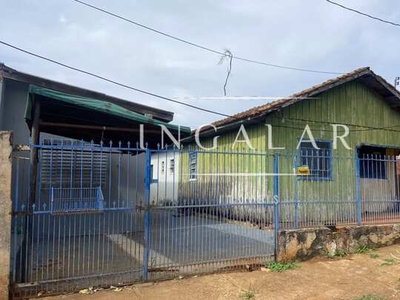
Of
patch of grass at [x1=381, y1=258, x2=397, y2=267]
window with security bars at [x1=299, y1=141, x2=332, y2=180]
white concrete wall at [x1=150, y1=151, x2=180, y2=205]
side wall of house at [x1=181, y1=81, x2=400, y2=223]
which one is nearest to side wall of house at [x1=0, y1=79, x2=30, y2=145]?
white concrete wall at [x1=150, y1=151, x2=180, y2=205]

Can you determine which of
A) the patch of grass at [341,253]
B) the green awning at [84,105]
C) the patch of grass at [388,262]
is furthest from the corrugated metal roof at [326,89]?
the patch of grass at [388,262]

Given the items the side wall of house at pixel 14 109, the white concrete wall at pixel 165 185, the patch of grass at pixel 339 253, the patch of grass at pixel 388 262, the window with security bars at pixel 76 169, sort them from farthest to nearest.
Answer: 1. the side wall of house at pixel 14 109
2. the window with security bars at pixel 76 169
3. the patch of grass at pixel 339 253
4. the patch of grass at pixel 388 262
5. the white concrete wall at pixel 165 185

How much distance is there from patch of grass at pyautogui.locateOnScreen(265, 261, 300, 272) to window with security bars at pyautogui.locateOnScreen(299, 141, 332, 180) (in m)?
3.16

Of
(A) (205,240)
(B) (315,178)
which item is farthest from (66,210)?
(B) (315,178)

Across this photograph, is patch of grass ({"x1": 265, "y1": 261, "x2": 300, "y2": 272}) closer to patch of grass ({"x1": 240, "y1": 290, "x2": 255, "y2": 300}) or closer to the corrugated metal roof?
patch of grass ({"x1": 240, "y1": 290, "x2": 255, "y2": 300})

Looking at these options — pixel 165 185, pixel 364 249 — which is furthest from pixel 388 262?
pixel 165 185

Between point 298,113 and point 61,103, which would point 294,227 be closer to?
point 298,113

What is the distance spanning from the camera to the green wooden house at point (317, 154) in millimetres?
7000

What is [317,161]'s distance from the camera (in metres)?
9.28

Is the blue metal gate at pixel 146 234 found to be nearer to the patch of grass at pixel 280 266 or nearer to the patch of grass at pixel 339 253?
the patch of grass at pixel 280 266

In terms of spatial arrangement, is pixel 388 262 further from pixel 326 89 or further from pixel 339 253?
pixel 326 89

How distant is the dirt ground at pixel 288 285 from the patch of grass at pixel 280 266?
10 centimetres

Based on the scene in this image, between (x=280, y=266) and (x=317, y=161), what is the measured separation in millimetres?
3962

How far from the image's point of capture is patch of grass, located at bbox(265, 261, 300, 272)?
19.8 feet
